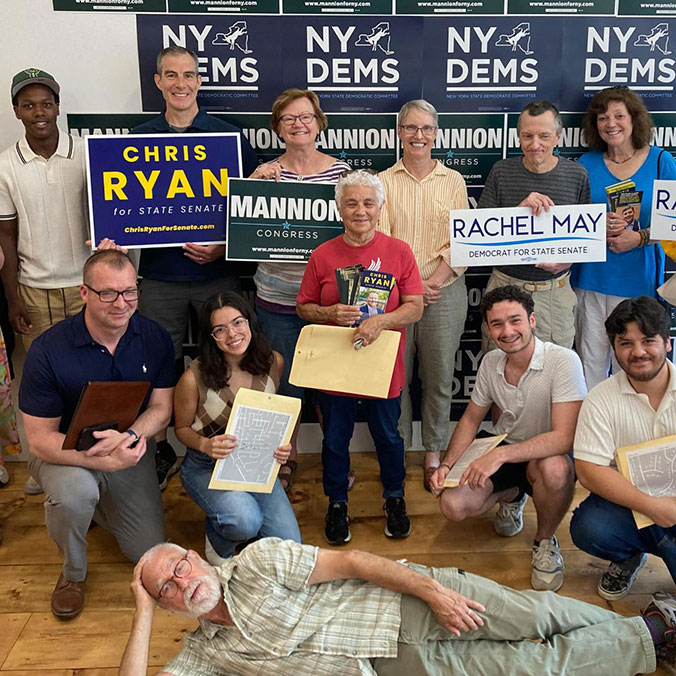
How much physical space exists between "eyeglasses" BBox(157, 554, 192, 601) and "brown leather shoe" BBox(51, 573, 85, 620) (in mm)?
1039

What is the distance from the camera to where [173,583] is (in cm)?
187

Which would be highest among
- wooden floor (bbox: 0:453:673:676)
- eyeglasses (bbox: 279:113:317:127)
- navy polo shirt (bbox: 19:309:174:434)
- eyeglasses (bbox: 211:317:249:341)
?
eyeglasses (bbox: 279:113:317:127)

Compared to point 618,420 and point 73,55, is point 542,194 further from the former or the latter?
point 73,55

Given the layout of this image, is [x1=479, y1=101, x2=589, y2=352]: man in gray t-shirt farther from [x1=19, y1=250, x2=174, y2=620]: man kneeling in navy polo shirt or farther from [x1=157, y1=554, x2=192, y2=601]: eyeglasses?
[x1=157, y1=554, x2=192, y2=601]: eyeglasses

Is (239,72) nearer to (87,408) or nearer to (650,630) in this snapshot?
(87,408)

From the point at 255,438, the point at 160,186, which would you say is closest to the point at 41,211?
the point at 160,186

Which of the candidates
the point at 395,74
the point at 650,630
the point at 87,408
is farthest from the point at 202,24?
the point at 650,630

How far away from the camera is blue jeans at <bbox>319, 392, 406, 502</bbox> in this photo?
10.1ft

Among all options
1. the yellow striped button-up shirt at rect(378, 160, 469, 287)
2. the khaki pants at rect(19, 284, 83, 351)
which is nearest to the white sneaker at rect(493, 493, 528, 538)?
the yellow striped button-up shirt at rect(378, 160, 469, 287)

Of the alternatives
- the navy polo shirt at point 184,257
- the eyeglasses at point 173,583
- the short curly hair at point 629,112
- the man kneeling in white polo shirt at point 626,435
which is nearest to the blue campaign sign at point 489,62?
the short curly hair at point 629,112

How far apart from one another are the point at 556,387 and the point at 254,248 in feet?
4.86

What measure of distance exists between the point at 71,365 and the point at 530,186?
7.16ft

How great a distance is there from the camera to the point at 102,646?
8.39 feet

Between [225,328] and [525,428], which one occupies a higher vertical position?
[225,328]
